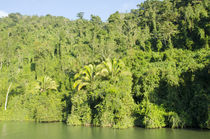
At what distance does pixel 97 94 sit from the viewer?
71.6 feet

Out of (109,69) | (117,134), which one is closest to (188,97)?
(117,134)

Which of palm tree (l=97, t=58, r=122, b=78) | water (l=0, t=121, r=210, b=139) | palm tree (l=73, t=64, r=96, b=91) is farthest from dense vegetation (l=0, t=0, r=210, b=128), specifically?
water (l=0, t=121, r=210, b=139)

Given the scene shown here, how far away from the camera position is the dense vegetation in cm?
1938

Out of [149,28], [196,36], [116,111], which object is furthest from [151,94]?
[149,28]

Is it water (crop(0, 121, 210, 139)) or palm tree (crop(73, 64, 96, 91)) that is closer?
water (crop(0, 121, 210, 139))

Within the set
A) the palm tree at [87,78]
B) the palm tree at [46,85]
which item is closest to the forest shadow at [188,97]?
the palm tree at [87,78]

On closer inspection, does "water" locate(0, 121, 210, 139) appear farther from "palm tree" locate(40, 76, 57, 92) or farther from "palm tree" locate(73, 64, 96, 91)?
"palm tree" locate(40, 76, 57, 92)

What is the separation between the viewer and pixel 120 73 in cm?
2336

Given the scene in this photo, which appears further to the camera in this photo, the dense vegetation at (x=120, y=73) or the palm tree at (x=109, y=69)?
the palm tree at (x=109, y=69)

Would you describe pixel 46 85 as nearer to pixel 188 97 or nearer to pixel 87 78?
pixel 87 78

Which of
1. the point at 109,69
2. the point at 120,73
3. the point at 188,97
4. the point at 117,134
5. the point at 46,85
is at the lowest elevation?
the point at 117,134

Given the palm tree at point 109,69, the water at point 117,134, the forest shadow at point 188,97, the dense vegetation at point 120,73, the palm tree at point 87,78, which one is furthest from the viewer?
the palm tree at point 87,78

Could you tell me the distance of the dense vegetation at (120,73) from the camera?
19375 mm

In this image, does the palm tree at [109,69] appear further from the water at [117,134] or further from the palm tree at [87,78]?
the water at [117,134]
